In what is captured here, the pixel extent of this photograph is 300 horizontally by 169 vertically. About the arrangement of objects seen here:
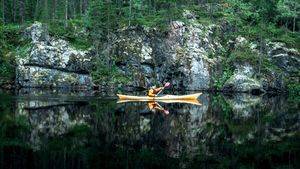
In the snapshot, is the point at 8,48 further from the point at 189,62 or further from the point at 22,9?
the point at 189,62

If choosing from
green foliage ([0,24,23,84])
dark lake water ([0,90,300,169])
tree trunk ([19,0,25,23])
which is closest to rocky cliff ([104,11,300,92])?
green foliage ([0,24,23,84])

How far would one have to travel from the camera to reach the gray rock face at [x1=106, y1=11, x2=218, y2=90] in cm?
7331

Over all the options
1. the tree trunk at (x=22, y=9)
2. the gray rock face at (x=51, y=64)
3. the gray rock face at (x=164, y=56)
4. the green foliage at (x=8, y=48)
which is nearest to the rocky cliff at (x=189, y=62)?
the gray rock face at (x=164, y=56)

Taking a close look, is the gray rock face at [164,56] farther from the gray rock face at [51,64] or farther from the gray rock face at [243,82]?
the gray rock face at [51,64]

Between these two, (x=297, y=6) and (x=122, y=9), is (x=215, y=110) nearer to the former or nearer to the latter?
(x=122, y=9)

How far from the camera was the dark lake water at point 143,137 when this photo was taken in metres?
21.7

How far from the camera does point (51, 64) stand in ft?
232

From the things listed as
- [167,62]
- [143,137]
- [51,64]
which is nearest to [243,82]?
[167,62]

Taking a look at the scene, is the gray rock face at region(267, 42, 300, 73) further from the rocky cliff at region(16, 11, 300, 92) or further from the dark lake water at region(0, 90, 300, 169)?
the dark lake water at region(0, 90, 300, 169)

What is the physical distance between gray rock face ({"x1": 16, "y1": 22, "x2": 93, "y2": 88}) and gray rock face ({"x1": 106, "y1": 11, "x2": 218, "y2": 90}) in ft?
18.9

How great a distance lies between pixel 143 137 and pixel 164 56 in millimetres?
47283

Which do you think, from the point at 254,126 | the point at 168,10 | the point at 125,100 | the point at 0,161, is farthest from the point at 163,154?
the point at 168,10

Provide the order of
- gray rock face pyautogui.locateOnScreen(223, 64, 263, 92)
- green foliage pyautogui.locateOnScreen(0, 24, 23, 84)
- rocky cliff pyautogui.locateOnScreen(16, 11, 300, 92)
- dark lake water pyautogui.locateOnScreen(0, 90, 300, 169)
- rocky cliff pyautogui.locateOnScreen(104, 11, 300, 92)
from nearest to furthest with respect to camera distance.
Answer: dark lake water pyautogui.locateOnScreen(0, 90, 300, 169) → green foliage pyautogui.locateOnScreen(0, 24, 23, 84) → rocky cliff pyautogui.locateOnScreen(16, 11, 300, 92) → gray rock face pyautogui.locateOnScreen(223, 64, 263, 92) → rocky cliff pyautogui.locateOnScreen(104, 11, 300, 92)

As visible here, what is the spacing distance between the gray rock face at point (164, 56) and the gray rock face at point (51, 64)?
5.75 m
